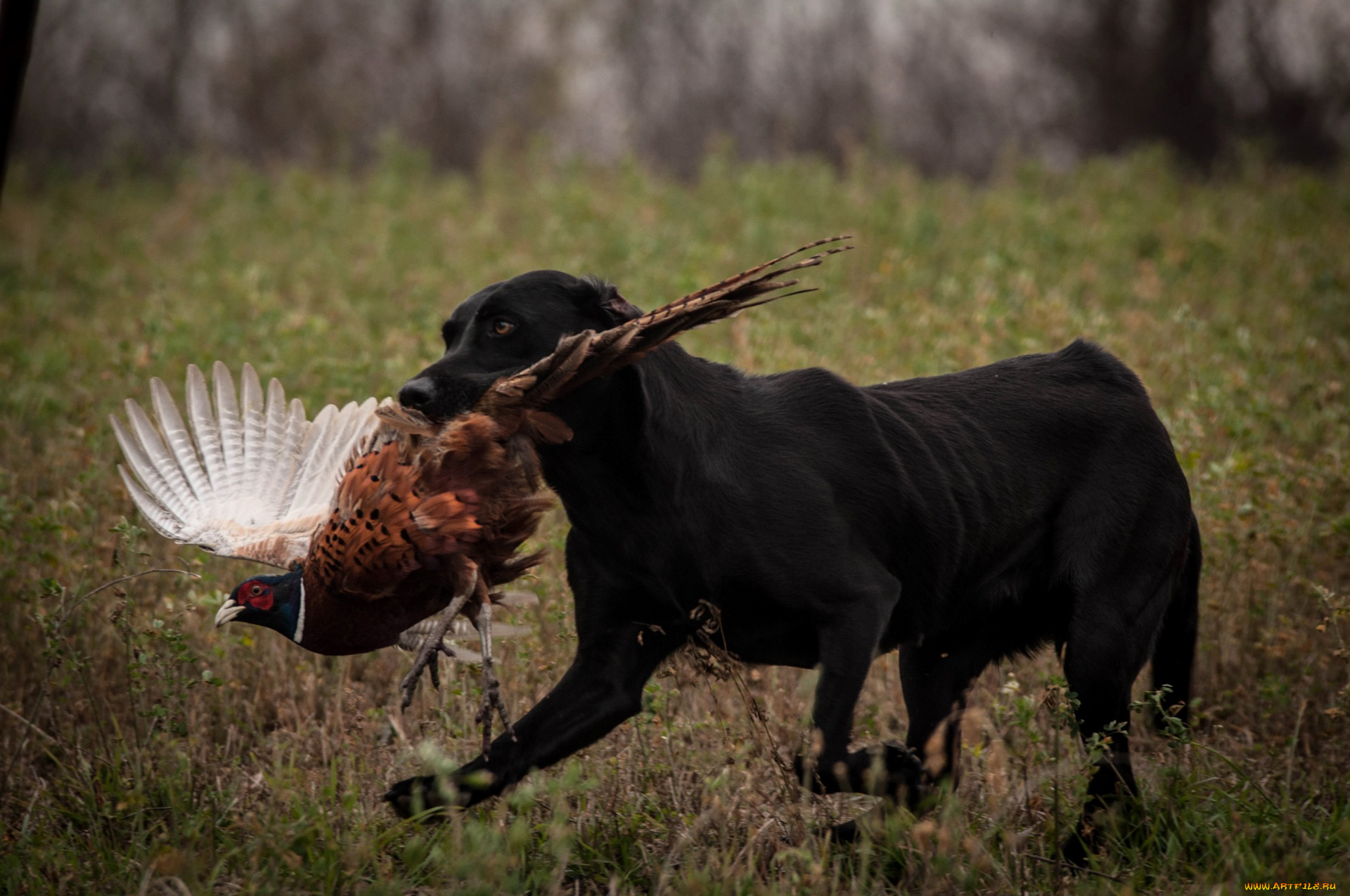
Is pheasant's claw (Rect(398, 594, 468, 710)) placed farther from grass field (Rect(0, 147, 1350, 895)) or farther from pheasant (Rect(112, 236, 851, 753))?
grass field (Rect(0, 147, 1350, 895))

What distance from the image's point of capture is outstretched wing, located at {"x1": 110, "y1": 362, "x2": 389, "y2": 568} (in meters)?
3.98

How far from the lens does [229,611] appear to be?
3428 millimetres

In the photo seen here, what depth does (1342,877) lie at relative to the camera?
2.74 m

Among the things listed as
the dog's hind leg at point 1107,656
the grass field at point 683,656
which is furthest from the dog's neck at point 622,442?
the dog's hind leg at point 1107,656

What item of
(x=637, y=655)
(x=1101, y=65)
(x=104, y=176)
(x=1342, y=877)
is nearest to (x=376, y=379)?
Answer: (x=637, y=655)

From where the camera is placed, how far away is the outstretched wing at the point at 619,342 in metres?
2.77

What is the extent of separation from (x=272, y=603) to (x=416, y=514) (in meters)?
0.66

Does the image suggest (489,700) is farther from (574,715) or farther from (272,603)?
(272,603)

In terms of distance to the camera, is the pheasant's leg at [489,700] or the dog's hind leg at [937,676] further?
the dog's hind leg at [937,676]

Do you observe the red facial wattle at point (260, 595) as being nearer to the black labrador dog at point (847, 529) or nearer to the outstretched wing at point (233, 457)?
the outstretched wing at point (233, 457)

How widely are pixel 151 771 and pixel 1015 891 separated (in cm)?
238

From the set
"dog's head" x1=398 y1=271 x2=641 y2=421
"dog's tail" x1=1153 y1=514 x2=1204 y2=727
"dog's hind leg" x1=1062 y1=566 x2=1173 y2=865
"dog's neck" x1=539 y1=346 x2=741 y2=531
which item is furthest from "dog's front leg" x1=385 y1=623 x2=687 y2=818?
"dog's tail" x1=1153 y1=514 x2=1204 y2=727

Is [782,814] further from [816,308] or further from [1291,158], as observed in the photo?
[1291,158]

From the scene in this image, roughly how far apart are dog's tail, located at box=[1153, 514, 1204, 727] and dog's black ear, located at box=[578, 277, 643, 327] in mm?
1872
